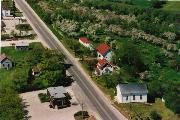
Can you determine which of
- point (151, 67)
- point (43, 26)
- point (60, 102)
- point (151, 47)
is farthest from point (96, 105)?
point (43, 26)

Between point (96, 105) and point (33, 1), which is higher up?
point (33, 1)

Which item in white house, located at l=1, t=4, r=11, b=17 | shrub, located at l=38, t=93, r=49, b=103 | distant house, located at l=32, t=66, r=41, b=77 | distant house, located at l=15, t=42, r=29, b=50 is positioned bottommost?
shrub, located at l=38, t=93, r=49, b=103

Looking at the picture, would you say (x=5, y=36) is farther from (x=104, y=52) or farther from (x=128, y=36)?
(x=128, y=36)

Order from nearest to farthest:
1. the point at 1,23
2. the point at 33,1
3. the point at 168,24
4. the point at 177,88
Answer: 1. the point at 177,88
2. the point at 1,23
3. the point at 168,24
4. the point at 33,1

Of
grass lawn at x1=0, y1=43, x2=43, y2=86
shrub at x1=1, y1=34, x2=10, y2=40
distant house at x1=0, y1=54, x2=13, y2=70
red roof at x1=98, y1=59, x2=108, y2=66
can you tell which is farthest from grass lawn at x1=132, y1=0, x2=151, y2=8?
distant house at x1=0, y1=54, x2=13, y2=70

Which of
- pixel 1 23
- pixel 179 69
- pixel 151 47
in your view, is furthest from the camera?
pixel 1 23

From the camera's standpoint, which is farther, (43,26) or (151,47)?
(43,26)

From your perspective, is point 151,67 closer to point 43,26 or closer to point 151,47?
point 151,47

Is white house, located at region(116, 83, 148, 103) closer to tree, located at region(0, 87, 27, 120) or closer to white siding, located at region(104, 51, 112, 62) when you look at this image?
tree, located at region(0, 87, 27, 120)
